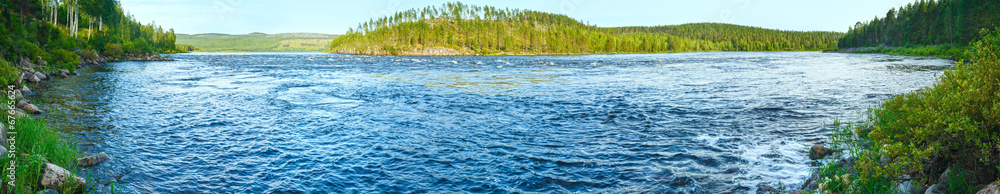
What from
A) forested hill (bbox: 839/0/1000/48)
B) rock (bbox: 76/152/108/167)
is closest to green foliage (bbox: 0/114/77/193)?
rock (bbox: 76/152/108/167)

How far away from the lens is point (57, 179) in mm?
8672

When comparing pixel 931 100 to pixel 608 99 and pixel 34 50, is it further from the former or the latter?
pixel 34 50

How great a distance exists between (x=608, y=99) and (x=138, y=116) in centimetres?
1894

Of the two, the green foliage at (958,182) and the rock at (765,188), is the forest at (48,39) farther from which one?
the green foliage at (958,182)

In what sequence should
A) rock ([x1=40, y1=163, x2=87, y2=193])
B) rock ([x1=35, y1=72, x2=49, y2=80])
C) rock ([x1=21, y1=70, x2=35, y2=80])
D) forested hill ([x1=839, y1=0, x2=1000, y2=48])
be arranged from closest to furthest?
rock ([x1=40, y1=163, x2=87, y2=193]), rock ([x1=21, y1=70, x2=35, y2=80]), rock ([x1=35, y1=72, x2=49, y2=80]), forested hill ([x1=839, y1=0, x2=1000, y2=48])

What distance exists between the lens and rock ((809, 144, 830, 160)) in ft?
36.9

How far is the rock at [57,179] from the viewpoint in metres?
8.54

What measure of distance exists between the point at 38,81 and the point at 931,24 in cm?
14322

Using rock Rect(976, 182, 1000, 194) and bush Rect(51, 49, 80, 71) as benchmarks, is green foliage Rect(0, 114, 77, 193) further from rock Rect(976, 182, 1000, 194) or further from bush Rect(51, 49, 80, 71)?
bush Rect(51, 49, 80, 71)

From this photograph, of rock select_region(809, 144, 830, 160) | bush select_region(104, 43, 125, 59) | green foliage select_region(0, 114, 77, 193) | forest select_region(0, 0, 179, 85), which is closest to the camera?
green foliage select_region(0, 114, 77, 193)

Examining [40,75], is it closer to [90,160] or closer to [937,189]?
[90,160]

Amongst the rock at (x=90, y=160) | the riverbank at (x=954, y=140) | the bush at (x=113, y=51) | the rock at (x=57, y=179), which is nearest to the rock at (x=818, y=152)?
the riverbank at (x=954, y=140)

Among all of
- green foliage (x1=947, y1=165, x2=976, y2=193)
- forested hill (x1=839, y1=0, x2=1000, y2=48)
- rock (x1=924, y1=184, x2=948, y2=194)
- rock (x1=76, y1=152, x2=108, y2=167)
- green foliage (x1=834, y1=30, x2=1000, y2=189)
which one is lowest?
rock (x1=76, y1=152, x2=108, y2=167)

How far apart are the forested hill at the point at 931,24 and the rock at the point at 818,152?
201 feet
